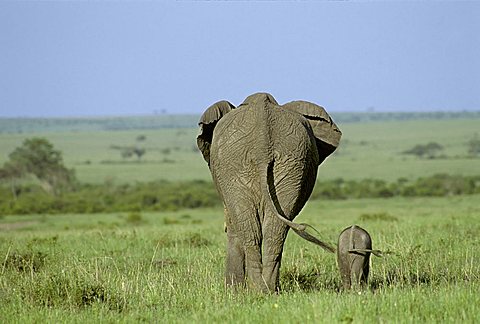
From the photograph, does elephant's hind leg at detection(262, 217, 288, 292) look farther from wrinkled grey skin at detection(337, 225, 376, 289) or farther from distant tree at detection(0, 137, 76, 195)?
distant tree at detection(0, 137, 76, 195)

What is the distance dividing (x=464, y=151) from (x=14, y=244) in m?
92.2

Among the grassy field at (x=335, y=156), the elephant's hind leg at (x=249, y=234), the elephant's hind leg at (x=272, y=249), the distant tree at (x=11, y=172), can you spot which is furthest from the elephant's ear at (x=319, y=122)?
the grassy field at (x=335, y=156)

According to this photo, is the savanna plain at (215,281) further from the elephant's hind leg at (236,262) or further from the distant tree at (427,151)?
the distant tree at (427,151)

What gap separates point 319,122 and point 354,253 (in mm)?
1812

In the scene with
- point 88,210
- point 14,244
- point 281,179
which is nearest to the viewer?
point 281,179

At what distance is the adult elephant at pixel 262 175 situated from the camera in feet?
29.4

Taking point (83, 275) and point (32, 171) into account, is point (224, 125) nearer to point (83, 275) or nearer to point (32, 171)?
point (83, 275)

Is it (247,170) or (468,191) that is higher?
(247,170)

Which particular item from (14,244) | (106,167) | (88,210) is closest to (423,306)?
(14,244)

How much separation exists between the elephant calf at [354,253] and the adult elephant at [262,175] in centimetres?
15

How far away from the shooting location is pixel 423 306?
795 cm

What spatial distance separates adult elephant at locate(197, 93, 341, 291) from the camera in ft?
29.4

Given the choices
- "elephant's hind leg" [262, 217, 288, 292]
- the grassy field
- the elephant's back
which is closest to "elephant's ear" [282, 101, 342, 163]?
the elephant's back

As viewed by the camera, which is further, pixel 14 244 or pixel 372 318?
pixel 14 244
